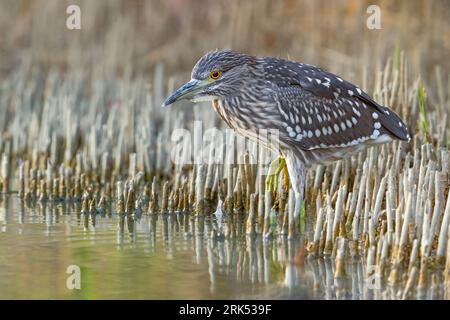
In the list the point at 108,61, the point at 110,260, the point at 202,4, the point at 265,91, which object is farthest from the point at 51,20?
the point at 110,260

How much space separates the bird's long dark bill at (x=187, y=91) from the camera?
854 centimetres

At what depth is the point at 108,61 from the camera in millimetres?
14438

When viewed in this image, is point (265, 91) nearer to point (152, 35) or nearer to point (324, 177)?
point (324, 177)

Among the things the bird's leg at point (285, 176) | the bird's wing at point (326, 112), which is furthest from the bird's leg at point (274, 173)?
the bird's wing at point (326, 112)

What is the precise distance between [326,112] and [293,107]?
354 mm

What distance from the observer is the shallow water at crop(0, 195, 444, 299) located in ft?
21.8

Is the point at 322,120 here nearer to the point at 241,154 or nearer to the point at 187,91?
the point at 241,154

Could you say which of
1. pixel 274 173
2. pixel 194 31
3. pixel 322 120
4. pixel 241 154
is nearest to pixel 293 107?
pixel 322 120

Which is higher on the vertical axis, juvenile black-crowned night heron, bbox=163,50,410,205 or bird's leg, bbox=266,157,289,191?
juvenile black-crowned night heron, bbox=163,50,410,205

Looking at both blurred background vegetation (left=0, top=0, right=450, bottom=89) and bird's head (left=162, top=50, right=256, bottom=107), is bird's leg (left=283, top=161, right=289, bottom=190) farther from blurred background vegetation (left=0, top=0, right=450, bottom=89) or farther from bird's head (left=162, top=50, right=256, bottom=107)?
blurred background vegetation (left=0, top=0, right=450, bottom=89)

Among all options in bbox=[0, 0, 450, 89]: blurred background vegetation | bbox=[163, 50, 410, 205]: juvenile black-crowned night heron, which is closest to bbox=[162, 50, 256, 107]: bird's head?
bbox=[163, 50, 410, 205]: juvenile black-crowned night heron

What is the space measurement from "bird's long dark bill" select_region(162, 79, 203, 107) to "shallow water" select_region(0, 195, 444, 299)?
109 centimetres

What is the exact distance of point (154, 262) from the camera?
7.51 meters

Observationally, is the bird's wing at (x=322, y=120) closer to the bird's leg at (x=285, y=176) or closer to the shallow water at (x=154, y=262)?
the bird's leg at (x=285, y=176)
